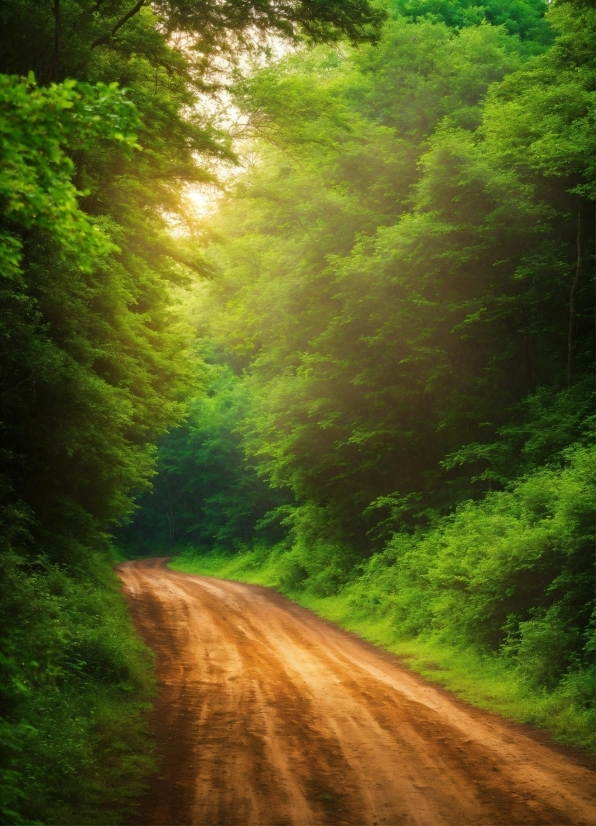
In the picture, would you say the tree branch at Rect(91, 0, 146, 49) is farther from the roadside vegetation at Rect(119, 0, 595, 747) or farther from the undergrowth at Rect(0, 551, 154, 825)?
the undergrowth at Rect(0, 551, 154, 825)

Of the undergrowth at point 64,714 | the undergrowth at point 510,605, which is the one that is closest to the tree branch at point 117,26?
the undergrowth at point 64,714

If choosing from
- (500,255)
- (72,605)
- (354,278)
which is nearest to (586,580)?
(72,605)

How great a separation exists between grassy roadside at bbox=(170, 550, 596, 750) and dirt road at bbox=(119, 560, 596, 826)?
42 cm

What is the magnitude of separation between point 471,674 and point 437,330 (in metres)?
11.1

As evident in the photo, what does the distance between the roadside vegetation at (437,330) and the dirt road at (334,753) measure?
1514mm

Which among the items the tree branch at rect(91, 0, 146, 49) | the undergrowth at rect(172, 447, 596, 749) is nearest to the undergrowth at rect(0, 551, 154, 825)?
the undergrowth at rect(172, 447, 596, 749)

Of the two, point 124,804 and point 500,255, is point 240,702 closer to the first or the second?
point 124,804

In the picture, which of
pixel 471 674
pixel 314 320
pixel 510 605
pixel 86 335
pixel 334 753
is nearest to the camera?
pixel 334 753

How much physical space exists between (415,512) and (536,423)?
5.07 m

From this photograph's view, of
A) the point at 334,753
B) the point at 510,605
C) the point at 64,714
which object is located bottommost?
the point at 334,753

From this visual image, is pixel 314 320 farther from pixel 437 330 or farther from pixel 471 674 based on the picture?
pixel 471 674

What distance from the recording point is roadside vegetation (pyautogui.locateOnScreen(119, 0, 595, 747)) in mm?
12336

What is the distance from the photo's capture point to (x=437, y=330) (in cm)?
2016

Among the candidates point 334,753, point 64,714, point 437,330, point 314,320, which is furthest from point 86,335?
point 314,320
